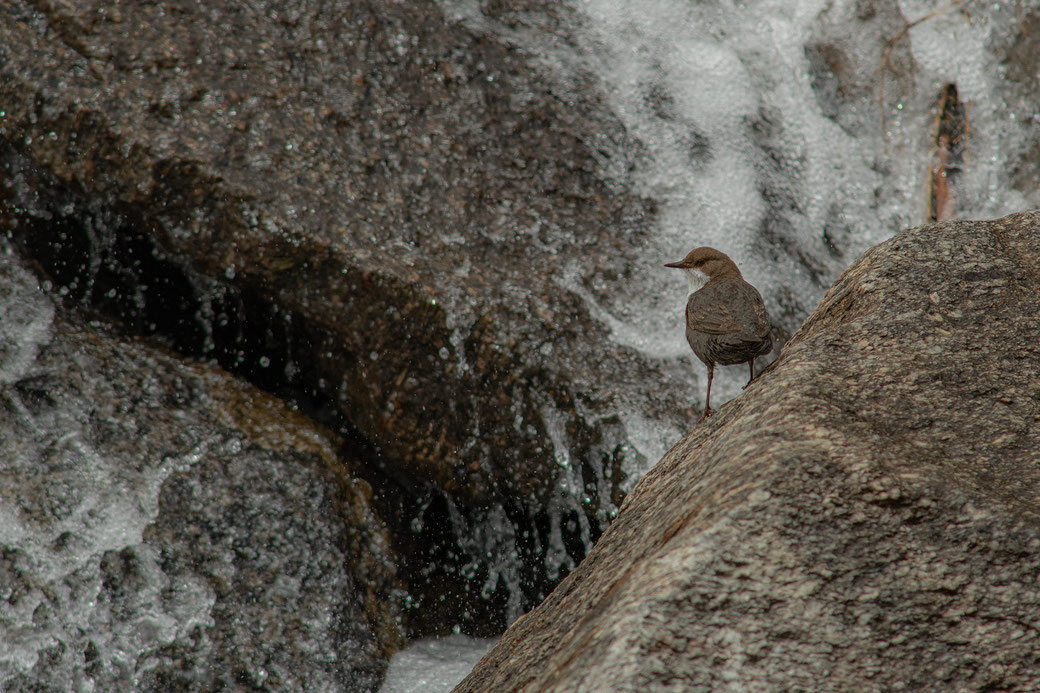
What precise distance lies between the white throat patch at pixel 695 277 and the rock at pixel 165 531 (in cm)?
214

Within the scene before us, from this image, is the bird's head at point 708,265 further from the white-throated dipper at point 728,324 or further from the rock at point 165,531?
the rock at point 165,531

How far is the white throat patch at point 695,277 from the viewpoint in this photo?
4.86m

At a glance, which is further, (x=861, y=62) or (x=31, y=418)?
(x=861, y=62)

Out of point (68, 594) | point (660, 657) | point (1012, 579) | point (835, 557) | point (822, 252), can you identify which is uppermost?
point (822, 252)

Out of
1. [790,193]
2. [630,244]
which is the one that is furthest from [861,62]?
[630,244]

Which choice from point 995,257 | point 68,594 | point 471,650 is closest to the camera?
point 995,257

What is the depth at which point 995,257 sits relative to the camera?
256 centimetres

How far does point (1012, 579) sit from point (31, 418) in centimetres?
424

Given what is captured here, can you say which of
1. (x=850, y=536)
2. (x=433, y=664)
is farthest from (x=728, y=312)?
(x=433, y=664)

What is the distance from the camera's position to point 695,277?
493cm

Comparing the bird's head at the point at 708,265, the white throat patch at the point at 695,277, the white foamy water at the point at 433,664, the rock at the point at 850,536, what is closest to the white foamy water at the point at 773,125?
the white throat patch at the point at 695,277

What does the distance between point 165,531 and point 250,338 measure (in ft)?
4.00

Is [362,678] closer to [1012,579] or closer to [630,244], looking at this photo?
[630,244]

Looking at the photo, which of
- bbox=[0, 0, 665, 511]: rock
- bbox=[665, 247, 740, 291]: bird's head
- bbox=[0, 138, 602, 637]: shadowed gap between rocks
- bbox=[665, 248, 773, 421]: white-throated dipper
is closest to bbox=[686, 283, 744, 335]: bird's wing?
bbox=[665, 248, 773, 421]: white-throated dipper
